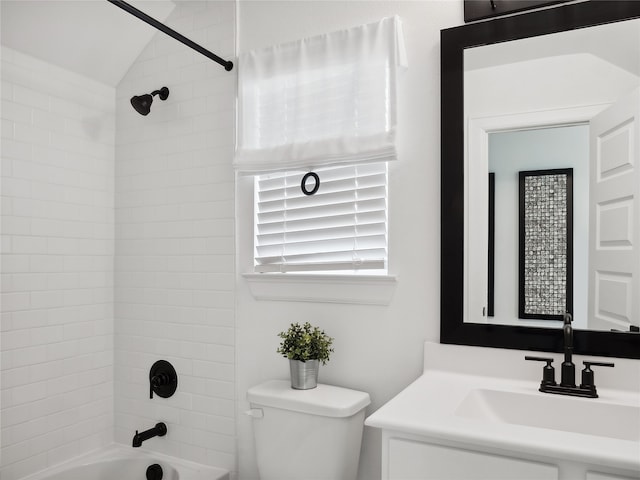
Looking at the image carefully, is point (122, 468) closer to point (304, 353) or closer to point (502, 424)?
point (304, 353)

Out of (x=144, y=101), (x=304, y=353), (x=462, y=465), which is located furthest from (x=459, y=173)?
(x=144, y=101)

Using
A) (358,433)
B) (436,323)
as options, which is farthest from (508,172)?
(358,433)

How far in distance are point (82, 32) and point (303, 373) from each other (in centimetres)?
165

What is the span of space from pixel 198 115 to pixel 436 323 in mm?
1308

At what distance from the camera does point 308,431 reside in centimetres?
170

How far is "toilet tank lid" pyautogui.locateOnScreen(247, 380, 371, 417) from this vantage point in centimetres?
167

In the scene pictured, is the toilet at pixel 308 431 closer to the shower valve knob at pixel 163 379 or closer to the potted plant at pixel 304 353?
the potted plant at pixel 304 353

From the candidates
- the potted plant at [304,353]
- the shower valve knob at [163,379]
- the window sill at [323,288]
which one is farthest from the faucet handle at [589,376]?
the shower valve knob at [163,379]

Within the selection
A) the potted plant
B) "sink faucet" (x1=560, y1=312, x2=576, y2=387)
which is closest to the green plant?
the potted plant

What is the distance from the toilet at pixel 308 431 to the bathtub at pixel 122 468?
42 centimetres

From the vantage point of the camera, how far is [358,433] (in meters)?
1.76

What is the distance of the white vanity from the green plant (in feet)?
1.17

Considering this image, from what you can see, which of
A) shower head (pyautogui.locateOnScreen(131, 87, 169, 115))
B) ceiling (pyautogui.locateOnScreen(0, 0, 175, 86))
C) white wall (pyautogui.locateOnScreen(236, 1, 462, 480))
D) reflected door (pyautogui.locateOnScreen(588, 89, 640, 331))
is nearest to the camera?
reflected door (pyautogui.locateOnScreen(588, 89, 640, 331))

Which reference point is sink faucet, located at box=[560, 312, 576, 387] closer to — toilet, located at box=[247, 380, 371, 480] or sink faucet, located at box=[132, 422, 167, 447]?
toilet, located at box=[247, 380, 371, 480]
